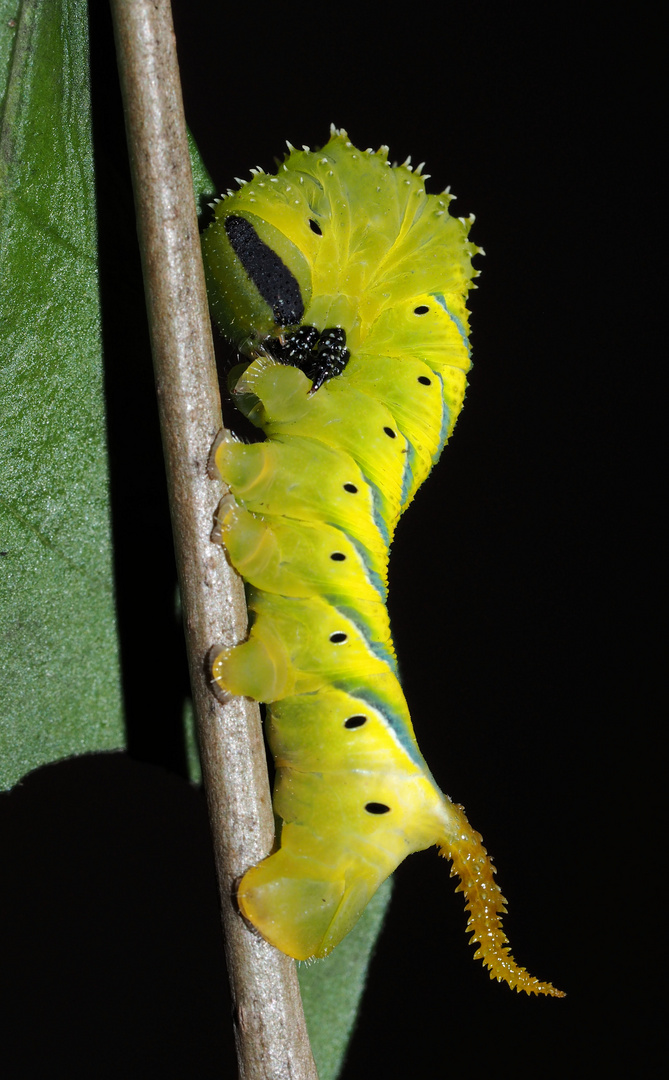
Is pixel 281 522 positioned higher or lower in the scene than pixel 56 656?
higher

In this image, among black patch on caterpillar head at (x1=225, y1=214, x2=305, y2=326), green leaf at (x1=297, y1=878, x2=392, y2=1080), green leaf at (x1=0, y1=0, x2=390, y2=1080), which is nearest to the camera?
green leaf at (x1=0, y1=0, x2=390, y2=1080)

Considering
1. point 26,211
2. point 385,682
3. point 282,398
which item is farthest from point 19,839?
point 26,211

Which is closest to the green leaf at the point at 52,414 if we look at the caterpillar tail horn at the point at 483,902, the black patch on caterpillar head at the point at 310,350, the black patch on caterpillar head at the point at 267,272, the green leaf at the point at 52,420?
the green leaf at the point at 52,420

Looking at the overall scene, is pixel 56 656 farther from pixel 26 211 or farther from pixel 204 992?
pixel 204 992

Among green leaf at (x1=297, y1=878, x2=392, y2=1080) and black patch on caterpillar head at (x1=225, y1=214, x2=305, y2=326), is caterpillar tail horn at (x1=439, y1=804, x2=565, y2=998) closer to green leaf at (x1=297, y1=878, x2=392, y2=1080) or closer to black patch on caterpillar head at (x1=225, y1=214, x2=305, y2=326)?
green leaf at (x1=297, y1=878, x2=392, y2=1080)

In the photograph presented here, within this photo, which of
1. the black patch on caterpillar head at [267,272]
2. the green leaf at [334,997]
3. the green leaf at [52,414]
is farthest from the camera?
the green leaf at [334,997]

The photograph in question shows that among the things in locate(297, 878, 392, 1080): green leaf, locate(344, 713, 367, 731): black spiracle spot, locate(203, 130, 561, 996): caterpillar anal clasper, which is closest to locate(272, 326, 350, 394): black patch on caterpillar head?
locate(203, 130, 561, 996): caterpillar anal clasper

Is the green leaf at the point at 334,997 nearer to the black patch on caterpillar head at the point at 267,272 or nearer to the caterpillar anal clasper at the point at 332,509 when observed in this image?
the caterpillar anal clasper at the point at 332,509
